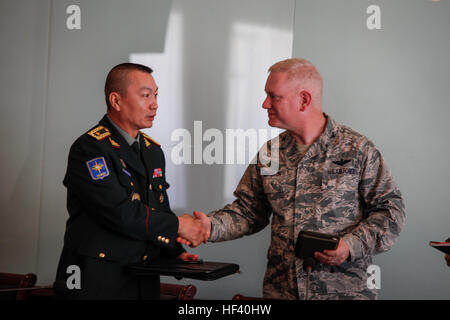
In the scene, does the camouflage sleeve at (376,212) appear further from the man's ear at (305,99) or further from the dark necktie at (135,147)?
the dark necktie at (135,147)

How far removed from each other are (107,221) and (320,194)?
95 centimetres

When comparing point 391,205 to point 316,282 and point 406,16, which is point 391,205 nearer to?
point 316,282

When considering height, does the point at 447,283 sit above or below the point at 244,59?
below

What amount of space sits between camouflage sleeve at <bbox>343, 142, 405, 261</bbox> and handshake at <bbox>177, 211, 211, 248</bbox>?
0.72 metres

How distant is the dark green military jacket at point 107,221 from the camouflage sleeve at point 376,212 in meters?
0.84

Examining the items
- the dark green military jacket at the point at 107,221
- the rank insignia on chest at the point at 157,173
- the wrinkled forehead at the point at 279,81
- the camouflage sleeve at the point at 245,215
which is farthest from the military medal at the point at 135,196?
the wrinkled forehead at the point at 279,81

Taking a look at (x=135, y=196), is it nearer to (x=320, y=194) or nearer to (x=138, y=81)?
(x=138, y=81)

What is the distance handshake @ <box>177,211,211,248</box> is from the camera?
2326 millimetres

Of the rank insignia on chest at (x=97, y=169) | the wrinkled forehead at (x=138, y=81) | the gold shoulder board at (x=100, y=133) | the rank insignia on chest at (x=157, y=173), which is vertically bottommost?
the rank insignia on chest at (x=157, y=173)

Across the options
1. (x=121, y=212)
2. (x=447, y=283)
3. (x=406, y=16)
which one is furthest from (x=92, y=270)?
(x=406, y=16)

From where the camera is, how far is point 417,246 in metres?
2.90

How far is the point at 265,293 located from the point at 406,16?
1.95 m

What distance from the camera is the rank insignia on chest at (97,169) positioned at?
6.69 feet

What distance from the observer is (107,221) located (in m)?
2.04
